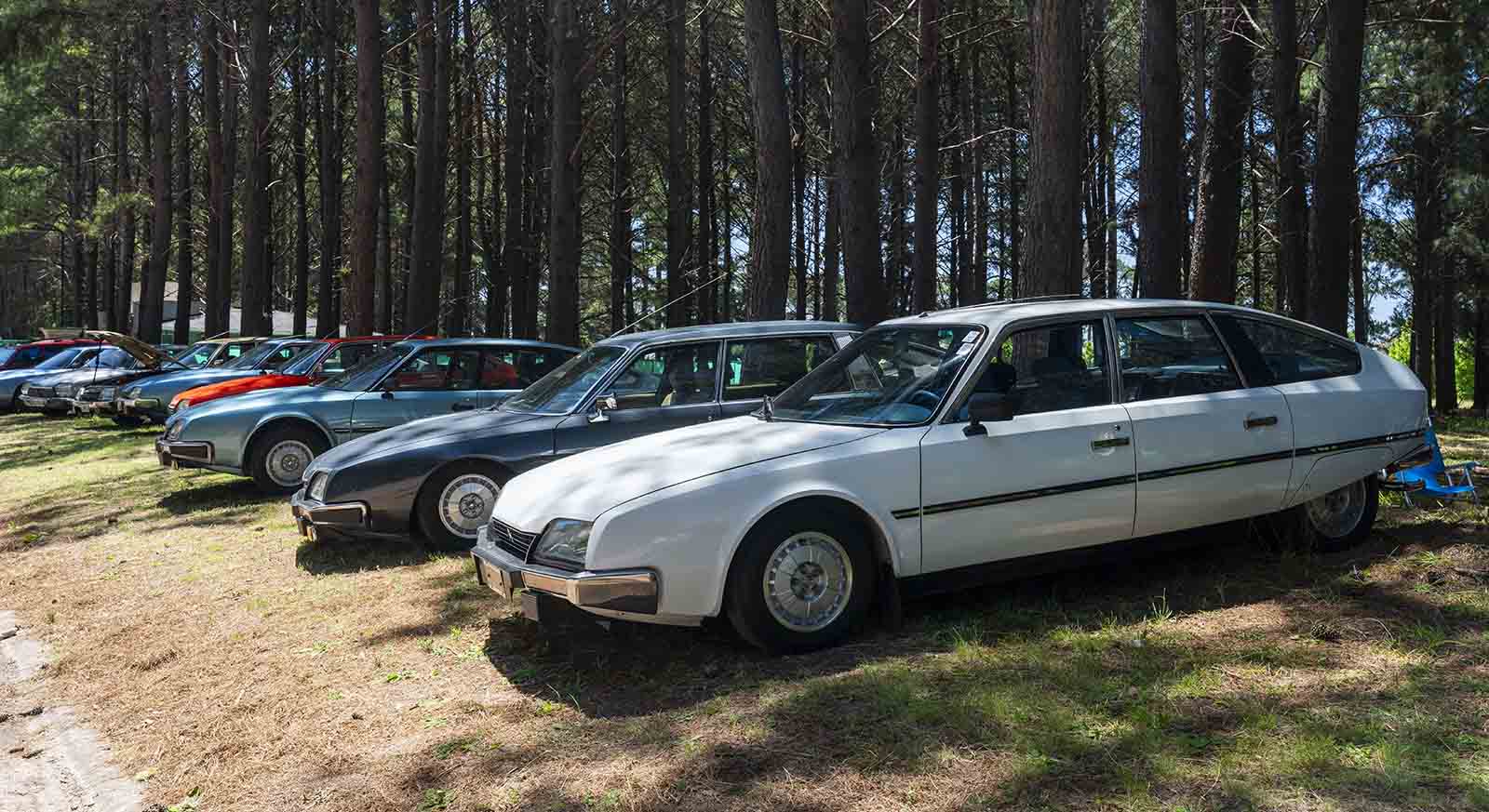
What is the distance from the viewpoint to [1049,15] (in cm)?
991

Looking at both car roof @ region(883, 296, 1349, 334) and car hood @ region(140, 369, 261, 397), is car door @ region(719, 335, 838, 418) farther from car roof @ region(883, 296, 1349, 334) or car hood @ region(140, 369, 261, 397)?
car hood @ region(140, 369, 261, 397)

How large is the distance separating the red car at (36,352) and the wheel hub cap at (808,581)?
25.7 metres

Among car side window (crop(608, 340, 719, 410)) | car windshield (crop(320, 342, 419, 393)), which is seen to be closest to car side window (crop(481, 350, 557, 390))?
car windshield (crop(320, 342, 419, 393))

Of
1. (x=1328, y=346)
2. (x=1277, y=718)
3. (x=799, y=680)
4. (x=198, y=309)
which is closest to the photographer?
(x=1277, y=718)

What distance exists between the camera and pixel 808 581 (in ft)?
17.3

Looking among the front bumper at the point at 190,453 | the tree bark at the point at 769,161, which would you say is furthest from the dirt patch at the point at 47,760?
the tree bark at the point at 769,161

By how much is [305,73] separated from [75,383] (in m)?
14.8

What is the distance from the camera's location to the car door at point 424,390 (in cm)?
1078

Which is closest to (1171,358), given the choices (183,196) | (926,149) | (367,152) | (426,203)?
(926,149)

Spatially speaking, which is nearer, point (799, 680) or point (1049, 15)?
point (799, 680)

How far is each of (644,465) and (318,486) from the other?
3.69 m

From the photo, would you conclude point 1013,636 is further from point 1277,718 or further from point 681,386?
point 681,386

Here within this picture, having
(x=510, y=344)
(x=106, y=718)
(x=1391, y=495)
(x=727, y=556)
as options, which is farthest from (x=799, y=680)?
(x=510, y=344)

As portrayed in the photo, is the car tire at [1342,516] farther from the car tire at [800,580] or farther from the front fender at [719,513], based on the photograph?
the car tire at [800,580]
